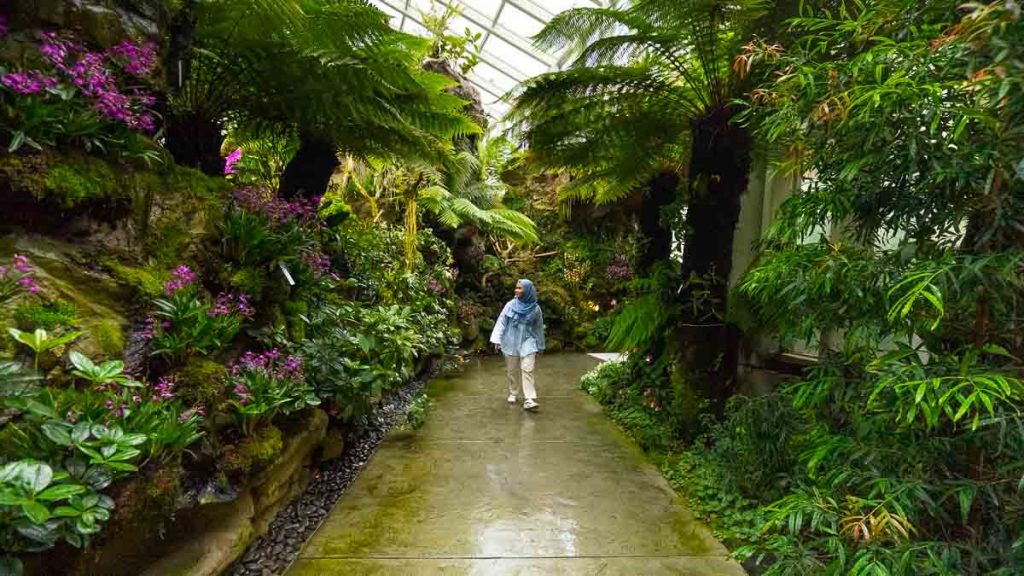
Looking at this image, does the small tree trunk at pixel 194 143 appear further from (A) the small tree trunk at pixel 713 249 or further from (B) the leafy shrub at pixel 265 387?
(A) the small tree trunk at pixel 713 249

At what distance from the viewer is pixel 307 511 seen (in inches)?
104

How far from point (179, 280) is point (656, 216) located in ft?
13.7

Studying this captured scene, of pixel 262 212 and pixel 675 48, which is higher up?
pixel 675 48

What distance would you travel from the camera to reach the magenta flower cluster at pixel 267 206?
2744 mm

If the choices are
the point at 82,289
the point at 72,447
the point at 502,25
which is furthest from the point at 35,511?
the point at 502,25

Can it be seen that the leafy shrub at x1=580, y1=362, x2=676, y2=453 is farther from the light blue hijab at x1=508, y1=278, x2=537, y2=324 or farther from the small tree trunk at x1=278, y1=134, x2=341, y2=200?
the small tree trunk at x1=278, y1=134, x2=341, y2=200

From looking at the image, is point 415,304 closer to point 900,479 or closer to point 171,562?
point 171,562

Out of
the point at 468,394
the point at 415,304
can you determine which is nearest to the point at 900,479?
the point at 468,394

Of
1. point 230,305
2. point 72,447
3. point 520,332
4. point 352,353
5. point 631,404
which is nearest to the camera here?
point 72,447

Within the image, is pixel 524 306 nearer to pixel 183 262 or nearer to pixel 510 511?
pixel 510 511

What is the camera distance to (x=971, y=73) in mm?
1104

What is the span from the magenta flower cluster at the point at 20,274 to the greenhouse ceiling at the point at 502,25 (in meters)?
5.62

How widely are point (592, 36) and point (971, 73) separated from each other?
2.53 metres

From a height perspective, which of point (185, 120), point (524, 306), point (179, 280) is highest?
point (185, 120)
